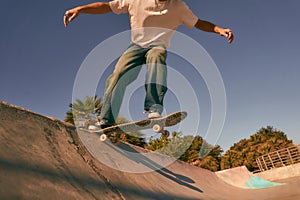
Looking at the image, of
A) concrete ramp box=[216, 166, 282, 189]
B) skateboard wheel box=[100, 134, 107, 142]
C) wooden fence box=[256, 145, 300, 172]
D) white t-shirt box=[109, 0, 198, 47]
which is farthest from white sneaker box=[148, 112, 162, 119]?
wooden fence box=[256, 145, 300, 172]

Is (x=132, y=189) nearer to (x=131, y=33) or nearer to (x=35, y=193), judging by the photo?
(x=35, y=193)

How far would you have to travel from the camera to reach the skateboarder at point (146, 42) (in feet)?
11.3

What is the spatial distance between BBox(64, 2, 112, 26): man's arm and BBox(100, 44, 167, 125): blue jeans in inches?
28.0

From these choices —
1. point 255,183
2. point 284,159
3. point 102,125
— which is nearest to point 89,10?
point 102,125

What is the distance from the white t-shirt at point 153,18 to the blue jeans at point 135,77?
0.49ft

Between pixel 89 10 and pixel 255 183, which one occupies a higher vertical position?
pixel 89 10

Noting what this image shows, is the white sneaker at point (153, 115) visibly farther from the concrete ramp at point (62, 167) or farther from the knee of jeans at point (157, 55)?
the concrete ramp at point (62, 167)

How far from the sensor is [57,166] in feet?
7.95

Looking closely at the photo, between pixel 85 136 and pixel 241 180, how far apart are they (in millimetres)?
6694

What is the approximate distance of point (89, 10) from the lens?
376cm

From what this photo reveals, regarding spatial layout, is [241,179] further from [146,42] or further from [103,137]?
[146,42]

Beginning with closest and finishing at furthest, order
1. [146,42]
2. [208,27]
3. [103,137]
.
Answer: [146,42]
[103,137]
[208,27]

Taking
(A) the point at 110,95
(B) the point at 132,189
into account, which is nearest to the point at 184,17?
(A) the point at 110,95

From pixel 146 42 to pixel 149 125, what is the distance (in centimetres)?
125
